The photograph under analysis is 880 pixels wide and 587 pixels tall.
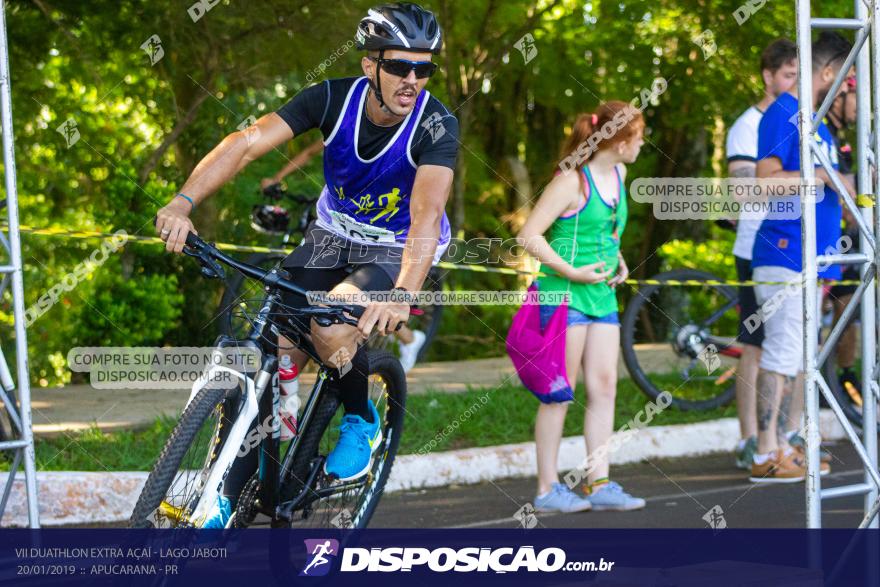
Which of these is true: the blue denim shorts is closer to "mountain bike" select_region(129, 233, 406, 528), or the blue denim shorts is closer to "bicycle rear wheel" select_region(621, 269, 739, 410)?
"mountain bike" select_region(129, 233, 406, 528)

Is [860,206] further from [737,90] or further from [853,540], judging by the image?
[737,90]

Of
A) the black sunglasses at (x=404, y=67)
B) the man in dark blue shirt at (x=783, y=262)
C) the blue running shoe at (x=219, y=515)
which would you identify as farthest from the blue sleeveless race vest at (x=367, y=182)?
the man in dark blue shirt at (x=783, y=262)

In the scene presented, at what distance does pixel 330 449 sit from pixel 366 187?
995mm

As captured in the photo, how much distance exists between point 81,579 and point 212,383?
144 centimetres

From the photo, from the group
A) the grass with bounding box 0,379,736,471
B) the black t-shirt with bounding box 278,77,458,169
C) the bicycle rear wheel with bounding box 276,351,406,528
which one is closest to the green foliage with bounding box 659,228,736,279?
the grass with bounding box 0,379,736,471

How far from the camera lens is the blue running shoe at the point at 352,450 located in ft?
15.5

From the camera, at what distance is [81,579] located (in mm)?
4879

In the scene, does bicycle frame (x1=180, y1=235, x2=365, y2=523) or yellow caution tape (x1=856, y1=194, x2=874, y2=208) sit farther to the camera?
yellow caution tape (x1=856, y1=194, x2=874, y2=208)

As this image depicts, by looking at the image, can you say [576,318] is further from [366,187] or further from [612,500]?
[366,187]

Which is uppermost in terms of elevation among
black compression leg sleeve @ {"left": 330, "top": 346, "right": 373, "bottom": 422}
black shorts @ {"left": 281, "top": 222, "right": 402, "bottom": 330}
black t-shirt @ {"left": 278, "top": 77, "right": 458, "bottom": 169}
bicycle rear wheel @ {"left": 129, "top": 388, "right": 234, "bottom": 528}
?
black t-shirt @ {"left": 278, "top": 77, "right": 458, "bottom": 169}

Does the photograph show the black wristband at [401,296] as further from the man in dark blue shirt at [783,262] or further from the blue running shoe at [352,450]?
the man in dark blue shirt at [783,262]

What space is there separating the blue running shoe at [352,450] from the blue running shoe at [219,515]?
2.30 ft

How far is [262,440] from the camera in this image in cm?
426

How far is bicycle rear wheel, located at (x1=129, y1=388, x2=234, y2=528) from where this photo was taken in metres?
3.62
